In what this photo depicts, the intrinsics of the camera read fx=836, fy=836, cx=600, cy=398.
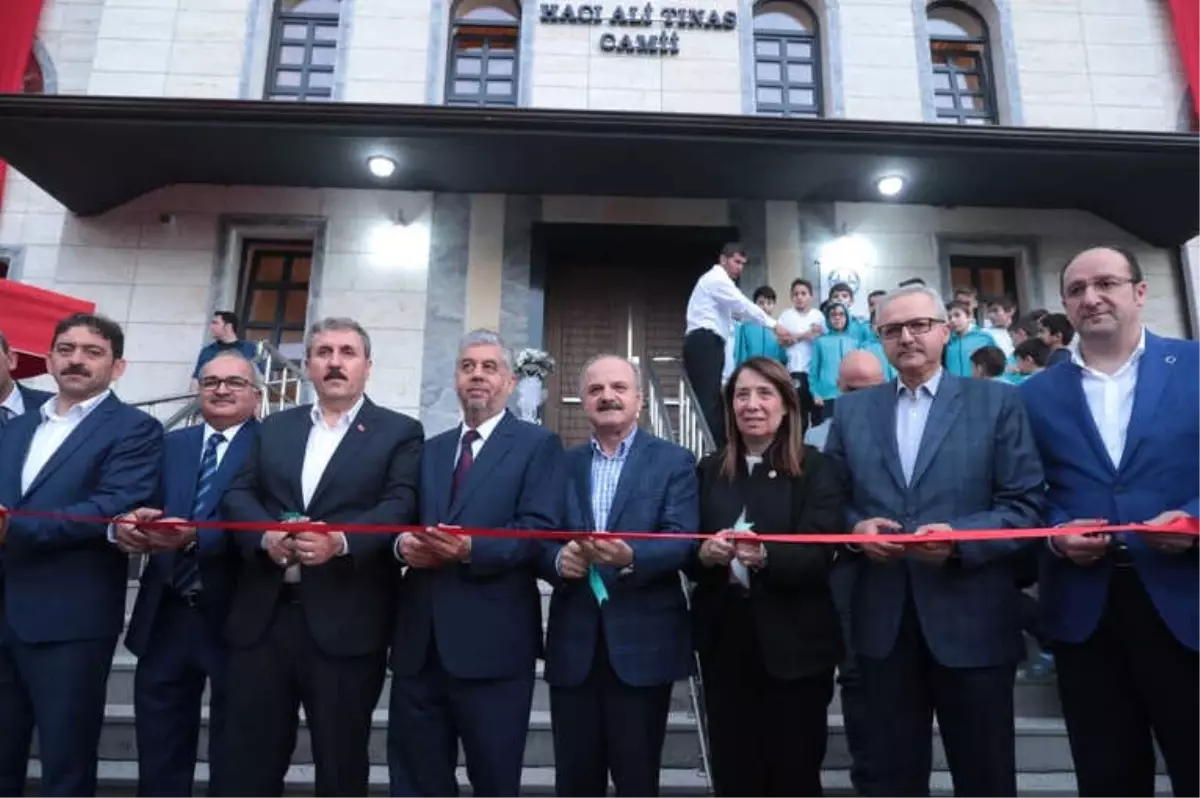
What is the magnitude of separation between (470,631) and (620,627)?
527 millimetres

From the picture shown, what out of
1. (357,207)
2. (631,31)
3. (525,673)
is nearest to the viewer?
(525,673)

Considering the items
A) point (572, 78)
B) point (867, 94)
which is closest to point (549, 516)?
point (572, 78)

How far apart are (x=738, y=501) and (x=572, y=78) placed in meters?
8.23

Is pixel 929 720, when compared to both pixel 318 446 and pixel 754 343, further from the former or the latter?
pixel 754 343

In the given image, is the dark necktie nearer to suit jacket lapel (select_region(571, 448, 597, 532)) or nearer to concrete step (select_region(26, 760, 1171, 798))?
suit jacket lapel (select_region(571, 448, 597, 532))

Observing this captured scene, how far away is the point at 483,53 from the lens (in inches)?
420

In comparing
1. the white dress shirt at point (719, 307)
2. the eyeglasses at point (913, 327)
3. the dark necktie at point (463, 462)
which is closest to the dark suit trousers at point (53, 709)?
the dark necktie at point (463, 462)

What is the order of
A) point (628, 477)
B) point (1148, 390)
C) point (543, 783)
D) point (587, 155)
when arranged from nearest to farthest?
point (1148, 390) < point (628, 477) < point (543, 783) < point (587, 155)

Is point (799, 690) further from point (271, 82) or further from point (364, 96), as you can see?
point (271, 82)

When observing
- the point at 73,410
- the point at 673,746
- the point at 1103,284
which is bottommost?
the point at 673,746

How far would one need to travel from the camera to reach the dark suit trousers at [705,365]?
23.4ft

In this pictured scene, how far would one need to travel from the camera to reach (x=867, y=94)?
398 inches

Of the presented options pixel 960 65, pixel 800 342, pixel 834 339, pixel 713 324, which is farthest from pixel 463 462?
pixel 960 65

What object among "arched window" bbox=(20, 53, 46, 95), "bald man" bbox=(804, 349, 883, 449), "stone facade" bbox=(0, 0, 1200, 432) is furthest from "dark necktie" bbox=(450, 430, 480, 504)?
"arched window" bbox=(20, 53, 46, 95)
